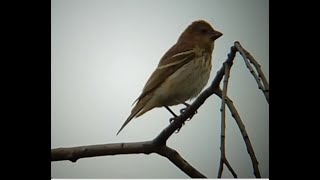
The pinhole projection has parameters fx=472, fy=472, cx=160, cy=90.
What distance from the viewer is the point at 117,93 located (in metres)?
2.03

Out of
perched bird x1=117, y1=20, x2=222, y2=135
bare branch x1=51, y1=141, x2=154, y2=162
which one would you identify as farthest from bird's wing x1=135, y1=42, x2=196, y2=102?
bare branch x1=51, y1=141, x2=154, y2=162

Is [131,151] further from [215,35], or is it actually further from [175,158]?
[215,35]

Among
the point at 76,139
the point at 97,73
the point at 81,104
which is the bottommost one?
the point at 76,139

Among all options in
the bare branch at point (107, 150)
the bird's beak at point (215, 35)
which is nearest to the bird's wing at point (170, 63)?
the bird's beak at point (215, 35)

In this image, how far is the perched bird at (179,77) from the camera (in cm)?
190

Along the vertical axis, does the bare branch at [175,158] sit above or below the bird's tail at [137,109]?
below

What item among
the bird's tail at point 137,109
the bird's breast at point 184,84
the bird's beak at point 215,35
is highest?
the bird's beak at point 215,35

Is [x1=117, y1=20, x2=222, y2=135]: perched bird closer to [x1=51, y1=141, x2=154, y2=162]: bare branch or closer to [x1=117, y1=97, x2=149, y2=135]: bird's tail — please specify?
[x1=117, y1=97, x2=149, y2=135]: bird's tail

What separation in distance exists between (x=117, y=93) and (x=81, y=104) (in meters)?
0.16

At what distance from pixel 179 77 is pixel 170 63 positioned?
81 mm

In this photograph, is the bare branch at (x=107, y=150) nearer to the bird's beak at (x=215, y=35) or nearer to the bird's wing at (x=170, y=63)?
the bird's wing at (x=170, y=63)

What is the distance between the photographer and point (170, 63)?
194cm

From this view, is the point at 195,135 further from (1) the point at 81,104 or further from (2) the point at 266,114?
(1) the point at 81,104
